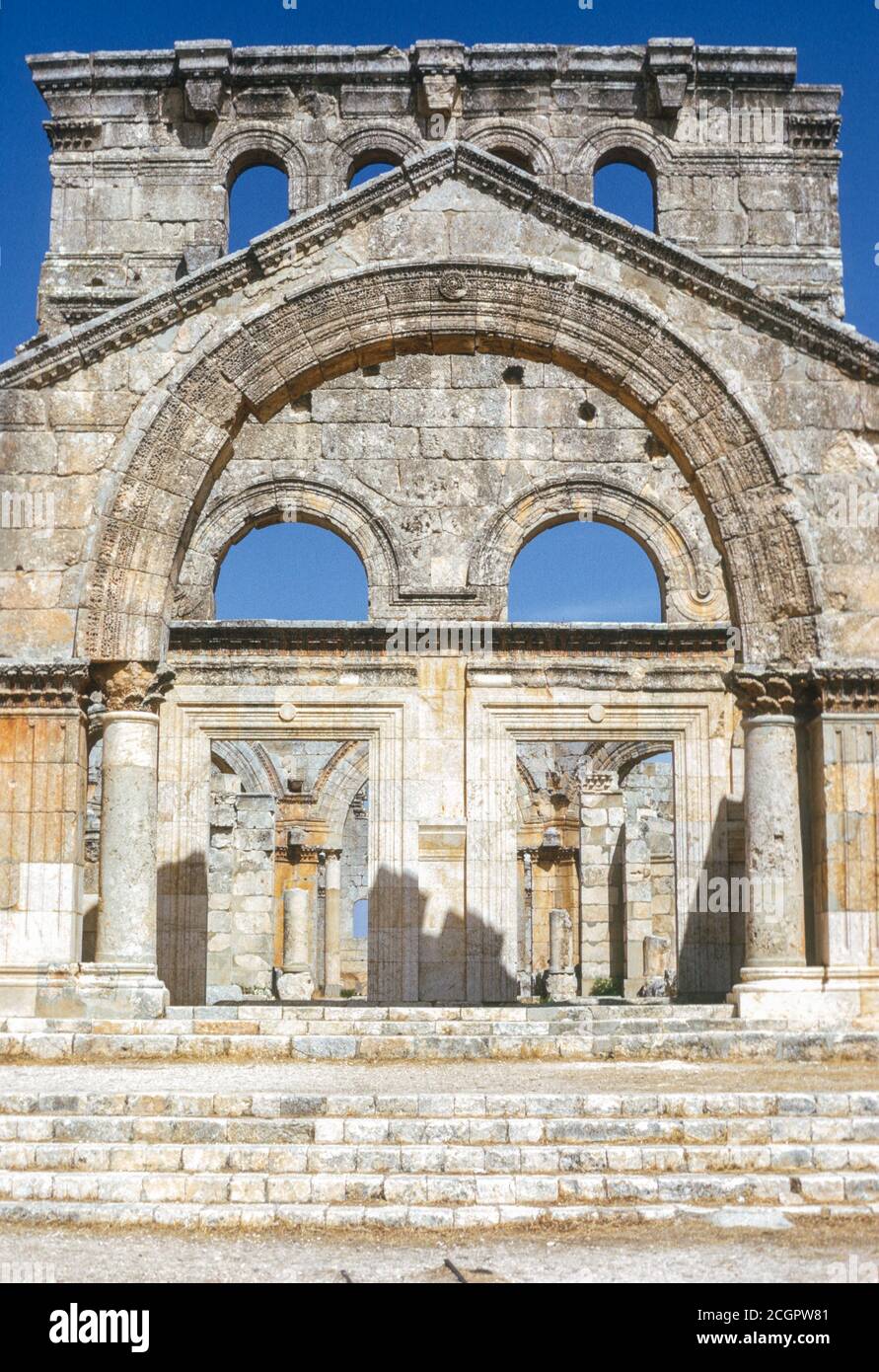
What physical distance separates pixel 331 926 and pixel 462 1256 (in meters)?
24.0

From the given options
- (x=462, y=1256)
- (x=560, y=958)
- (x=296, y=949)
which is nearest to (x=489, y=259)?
(x=462, y=1256)

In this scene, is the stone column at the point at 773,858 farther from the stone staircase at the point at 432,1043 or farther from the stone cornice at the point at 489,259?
the stone cornice at the point at 489,259

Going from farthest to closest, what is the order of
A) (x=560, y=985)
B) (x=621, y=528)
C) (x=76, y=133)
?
(x=560, y=985)
(x=76, y=133)
(x=621, y=528)

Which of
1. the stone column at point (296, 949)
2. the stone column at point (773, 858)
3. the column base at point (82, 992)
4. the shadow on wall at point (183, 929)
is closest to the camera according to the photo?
the column base at point (82, 992)

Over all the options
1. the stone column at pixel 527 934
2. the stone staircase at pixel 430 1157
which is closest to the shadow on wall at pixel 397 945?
the stone staircase at pixel 430 1157

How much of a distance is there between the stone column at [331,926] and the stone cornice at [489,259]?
1605cm

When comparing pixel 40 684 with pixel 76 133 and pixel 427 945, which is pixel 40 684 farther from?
pixel 76 133

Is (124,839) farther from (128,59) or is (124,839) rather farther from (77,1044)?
(128,59)

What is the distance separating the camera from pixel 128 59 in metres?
22.5

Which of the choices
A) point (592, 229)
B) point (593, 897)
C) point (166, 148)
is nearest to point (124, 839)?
point (592, 229)

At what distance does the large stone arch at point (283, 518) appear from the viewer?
20.7m

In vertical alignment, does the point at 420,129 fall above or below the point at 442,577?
above

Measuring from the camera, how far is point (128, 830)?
13883 mm

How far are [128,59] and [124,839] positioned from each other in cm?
1308
